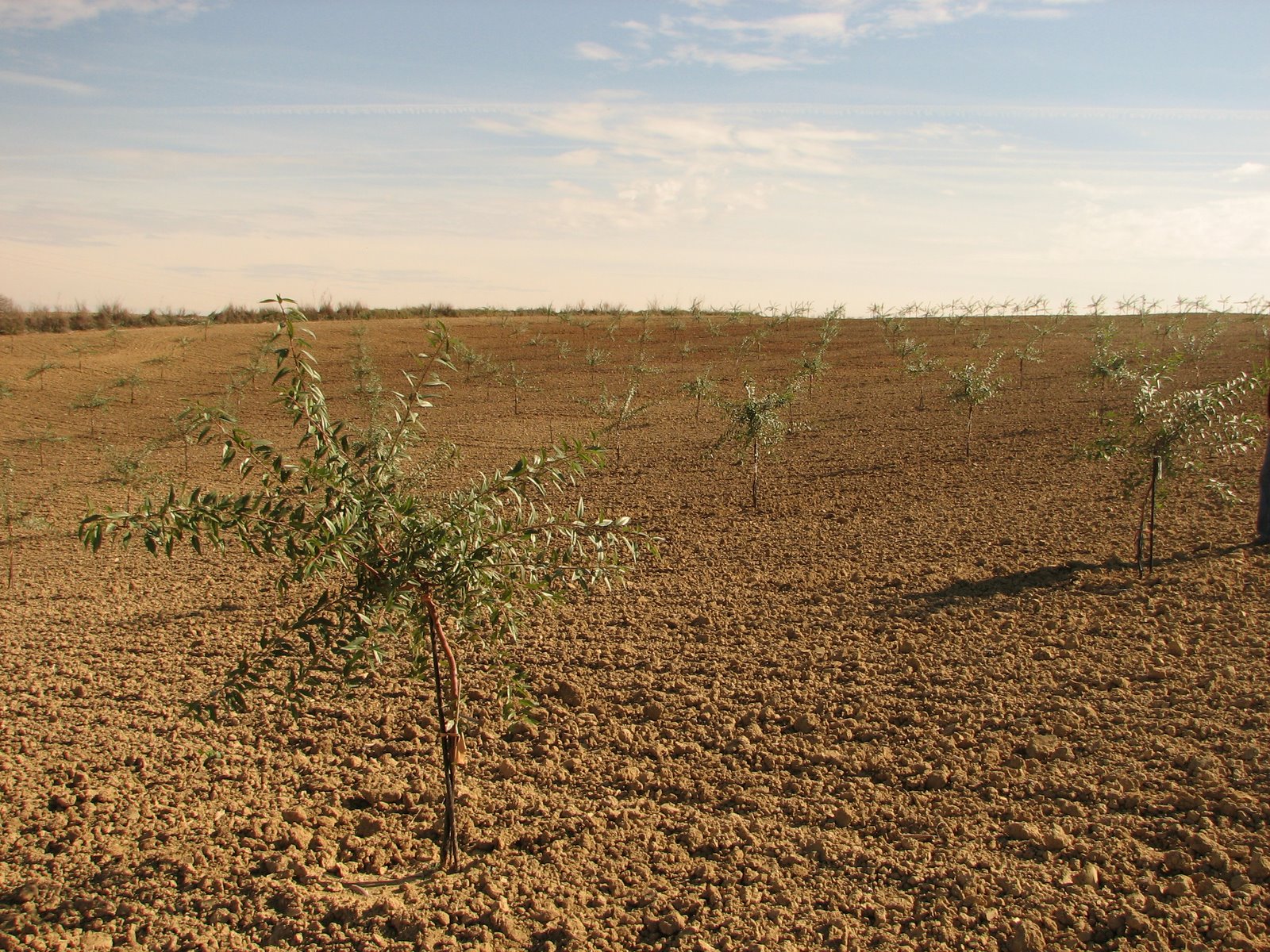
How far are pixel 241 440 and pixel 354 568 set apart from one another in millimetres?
723

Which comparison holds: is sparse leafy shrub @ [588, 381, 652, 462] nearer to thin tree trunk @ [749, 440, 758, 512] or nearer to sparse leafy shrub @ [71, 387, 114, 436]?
thin tree trunk @ [749, 440, 758, 512]

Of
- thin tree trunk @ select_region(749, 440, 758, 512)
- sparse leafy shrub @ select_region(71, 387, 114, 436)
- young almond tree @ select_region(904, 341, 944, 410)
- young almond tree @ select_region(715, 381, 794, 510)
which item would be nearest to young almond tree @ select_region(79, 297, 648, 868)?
thin tree trunk @ select_region(749, 440, 758, 512)

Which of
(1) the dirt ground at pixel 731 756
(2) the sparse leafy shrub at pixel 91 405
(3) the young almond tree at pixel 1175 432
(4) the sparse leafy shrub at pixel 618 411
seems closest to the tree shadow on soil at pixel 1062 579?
(1) the dirt ground at pixel 731 756

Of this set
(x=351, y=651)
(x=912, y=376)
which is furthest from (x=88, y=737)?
(x=912, y=376)

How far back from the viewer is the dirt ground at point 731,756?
3979 mm

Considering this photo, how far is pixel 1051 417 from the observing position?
52.5ft

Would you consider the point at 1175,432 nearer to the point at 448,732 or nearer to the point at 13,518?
the point at 448,732

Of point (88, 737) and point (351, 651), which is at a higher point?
point (351, 651)

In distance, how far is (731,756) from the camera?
5.46m

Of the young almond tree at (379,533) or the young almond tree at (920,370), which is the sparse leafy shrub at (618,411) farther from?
the young almond tree at (379,533)

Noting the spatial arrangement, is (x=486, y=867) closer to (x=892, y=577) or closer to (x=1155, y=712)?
(x=1155, y=712)

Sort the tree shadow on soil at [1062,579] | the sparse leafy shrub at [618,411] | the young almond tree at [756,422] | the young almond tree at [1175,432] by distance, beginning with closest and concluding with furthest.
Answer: the young almond tree at [1175,432] → the tree shadow on soil at [1062,579] → the young almond tree at [756,422] → the sparse leafy shrub at [618,411]

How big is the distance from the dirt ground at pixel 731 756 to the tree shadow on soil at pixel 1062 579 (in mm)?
46

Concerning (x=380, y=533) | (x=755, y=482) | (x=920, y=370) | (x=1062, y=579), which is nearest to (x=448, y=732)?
(x=380, y=533)
